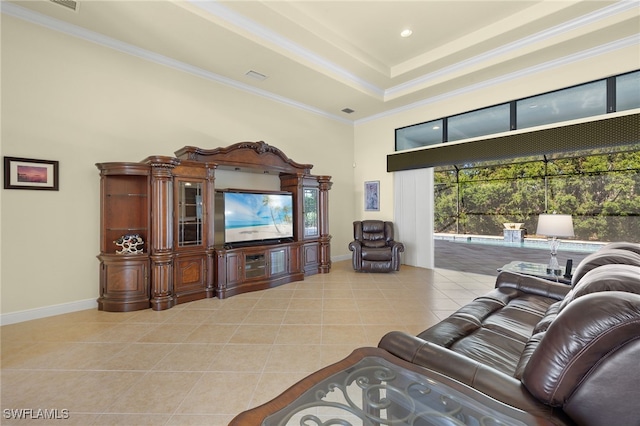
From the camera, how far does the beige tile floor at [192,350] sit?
187 cm

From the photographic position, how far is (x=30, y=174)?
10.6 feet

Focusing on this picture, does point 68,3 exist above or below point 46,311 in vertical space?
above

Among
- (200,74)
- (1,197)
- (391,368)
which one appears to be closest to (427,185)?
(200,74)

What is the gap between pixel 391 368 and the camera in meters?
1.32

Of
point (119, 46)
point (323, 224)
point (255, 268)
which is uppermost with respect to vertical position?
point (119, 46)

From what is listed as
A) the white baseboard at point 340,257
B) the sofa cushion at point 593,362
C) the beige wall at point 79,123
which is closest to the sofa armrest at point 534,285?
the sofa cushion at point 593,362

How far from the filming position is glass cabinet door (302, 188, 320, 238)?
541cm

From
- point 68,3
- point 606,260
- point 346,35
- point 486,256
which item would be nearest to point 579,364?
point 606,260

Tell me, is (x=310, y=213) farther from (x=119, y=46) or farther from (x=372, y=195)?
(x=119, y=46)

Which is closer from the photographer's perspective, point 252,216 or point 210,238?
point 210,238

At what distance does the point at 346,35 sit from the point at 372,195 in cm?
357

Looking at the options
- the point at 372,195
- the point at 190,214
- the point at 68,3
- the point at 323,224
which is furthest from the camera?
the point at 372,195

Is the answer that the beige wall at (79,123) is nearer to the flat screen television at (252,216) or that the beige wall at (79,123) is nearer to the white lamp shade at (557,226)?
the flat screen television at (252,216)

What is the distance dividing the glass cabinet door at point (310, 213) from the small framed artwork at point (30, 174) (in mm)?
3565
